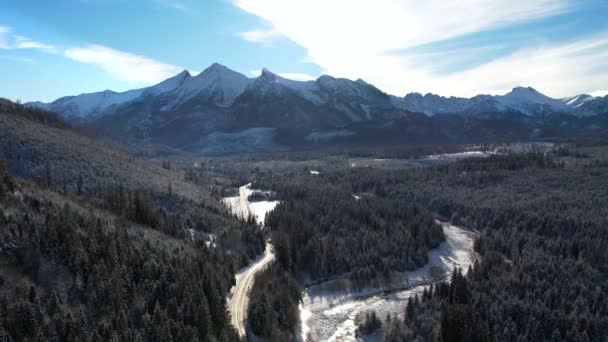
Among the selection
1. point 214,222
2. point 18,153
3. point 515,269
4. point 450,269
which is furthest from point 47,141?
point 515,269

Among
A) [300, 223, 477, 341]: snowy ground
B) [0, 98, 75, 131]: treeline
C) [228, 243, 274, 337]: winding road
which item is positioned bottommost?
[300, 223, 477, 341]: snowy ground

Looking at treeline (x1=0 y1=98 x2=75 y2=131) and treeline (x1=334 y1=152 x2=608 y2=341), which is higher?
treeline (x1=0 y1=98 x2=75 y2=131)

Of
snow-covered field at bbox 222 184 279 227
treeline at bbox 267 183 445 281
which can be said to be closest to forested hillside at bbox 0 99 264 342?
treeline at bbox 267 183 445 281

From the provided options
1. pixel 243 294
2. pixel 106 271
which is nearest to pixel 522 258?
pixel 243 294

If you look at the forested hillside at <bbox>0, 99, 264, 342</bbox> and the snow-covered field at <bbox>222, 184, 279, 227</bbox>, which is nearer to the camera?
the forested hillside at <bbox>0, 99, 264, 342</bbox>

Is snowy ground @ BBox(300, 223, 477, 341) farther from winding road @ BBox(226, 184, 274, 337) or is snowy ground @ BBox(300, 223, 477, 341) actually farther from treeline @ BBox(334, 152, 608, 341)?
winding road @ BBox(226, 184, 274, 337)

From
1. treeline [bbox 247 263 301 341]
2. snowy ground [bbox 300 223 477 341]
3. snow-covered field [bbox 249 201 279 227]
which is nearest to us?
treeline [bbox 247 263 301 341]

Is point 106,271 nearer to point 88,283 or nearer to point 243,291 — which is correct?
point 88,283

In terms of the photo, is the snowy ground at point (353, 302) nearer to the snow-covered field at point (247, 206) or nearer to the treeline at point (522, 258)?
the treeline at point (522, 258)
